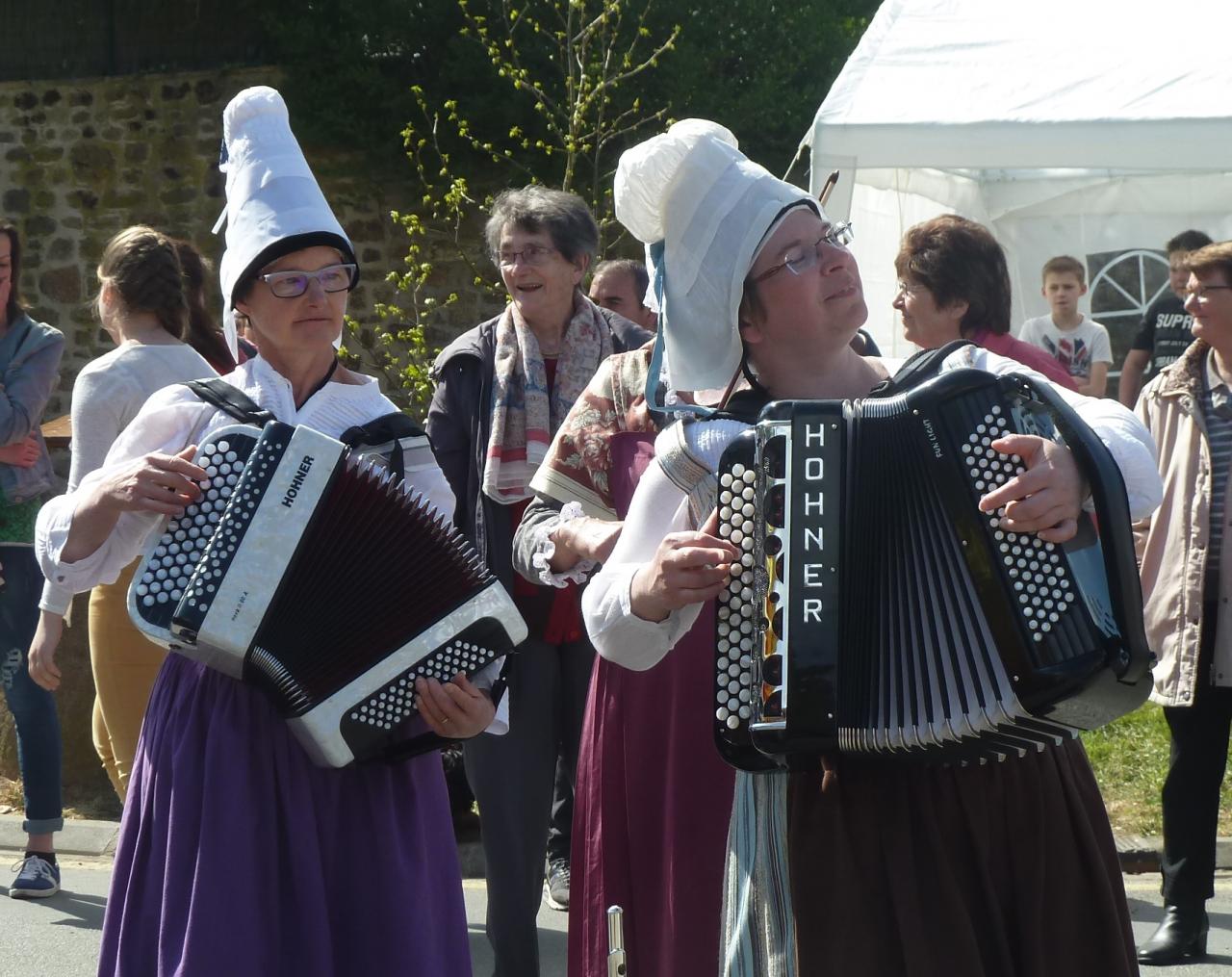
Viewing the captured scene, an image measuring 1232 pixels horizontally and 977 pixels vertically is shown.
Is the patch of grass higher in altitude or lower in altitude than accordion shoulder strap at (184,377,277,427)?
lower

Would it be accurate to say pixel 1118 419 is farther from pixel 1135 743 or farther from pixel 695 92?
pixel 695 92

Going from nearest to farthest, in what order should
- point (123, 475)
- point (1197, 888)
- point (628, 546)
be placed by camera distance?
point (628, 546)
point (123, 475)
point (1197, 888)

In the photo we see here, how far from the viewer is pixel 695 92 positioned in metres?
10.5

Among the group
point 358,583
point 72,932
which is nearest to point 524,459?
point 358,583

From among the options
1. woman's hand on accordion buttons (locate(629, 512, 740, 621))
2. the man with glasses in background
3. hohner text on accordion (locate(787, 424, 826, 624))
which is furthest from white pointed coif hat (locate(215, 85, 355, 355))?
the man with glasses in background

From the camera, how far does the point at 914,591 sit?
2170mm

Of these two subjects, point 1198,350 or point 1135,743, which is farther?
point 1135,743

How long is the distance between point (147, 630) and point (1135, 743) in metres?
4.70

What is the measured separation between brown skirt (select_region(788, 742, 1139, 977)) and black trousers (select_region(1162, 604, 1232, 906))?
244 centimetres

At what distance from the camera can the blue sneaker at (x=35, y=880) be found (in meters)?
5.32

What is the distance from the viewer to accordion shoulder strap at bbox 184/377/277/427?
2838 mm

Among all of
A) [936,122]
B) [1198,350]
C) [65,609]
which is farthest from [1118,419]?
[936,122]

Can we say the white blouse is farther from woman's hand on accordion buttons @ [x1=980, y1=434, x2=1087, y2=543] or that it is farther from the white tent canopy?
the white tent canopy

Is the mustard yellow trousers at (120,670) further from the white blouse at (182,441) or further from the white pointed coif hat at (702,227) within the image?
the white pointed coif hat at (702,227)
